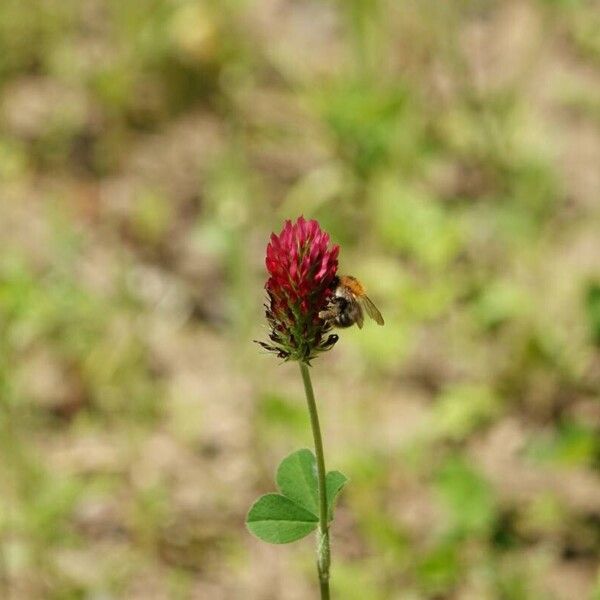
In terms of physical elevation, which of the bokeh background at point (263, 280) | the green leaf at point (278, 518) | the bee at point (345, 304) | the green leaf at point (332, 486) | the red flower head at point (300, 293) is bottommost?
the green leaf at point (278, 518)

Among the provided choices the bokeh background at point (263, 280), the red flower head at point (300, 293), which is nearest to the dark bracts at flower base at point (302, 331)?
the red flower head at point (300, 293)

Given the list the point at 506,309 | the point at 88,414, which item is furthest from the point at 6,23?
the point at 506,309

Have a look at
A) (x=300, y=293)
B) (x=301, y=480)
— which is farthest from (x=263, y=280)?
(x=300, y=293)

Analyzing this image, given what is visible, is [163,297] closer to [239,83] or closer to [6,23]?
[239,83]

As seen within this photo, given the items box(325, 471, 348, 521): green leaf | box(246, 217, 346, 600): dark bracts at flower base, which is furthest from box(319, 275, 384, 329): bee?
box(325, 471, 348, 521): green leaf

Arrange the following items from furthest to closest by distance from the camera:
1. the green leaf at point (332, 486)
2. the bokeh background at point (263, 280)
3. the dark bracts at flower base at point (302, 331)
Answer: the bokeh background at point (263, 280) → the green leaf at point (332, 486) → the dark bracts at flower base at point (302, 331)

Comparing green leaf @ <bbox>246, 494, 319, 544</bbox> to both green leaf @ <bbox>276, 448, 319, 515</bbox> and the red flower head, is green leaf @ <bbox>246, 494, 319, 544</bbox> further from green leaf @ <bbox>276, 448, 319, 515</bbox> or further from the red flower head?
the red flower head

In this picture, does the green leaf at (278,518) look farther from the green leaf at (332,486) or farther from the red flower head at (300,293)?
the red flower head at (300,293)

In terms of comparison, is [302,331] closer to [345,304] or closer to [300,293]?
[300,293]
